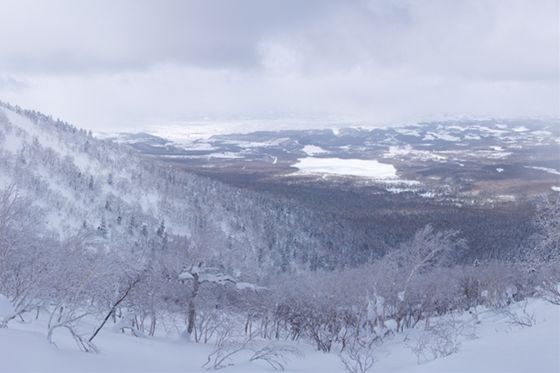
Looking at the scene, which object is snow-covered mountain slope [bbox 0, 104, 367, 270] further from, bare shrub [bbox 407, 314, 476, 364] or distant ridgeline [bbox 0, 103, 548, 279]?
bare shrub [bbox 407, 314, 476, 364]

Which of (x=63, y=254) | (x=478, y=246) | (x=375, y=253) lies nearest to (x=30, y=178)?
(x=375, y=253)

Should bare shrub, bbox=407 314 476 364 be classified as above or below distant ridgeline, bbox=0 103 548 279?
above

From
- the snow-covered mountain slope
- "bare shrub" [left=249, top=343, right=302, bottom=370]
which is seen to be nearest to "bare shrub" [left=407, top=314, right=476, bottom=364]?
"bare shrub" [left=249, top=343, right=302, bottom=370]

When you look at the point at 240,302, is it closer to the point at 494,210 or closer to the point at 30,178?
the point at 30,178

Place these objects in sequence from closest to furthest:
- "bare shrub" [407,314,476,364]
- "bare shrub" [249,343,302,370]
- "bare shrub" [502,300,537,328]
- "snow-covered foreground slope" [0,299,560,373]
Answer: "snow-covered foreground slope" [0,299,560,373] → "bare shrub" [249,343,302,370] → "bare shrub" [502,300,537,328] → "bare shrub" [407,314,476,364]

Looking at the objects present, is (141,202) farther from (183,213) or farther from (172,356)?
(172,356)

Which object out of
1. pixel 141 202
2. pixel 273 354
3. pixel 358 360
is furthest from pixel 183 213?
pixel 358 360

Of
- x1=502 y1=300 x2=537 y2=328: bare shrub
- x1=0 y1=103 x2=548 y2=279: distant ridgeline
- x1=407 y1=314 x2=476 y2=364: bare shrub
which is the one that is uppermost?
x1=502 y1=300 x2=537 y2=328: bare shrub

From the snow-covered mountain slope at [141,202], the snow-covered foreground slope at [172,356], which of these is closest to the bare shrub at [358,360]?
the snow-covered foreground slope at [172,356]

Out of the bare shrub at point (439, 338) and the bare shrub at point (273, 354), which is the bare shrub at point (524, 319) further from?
the bare shrub at point (273, 354)
